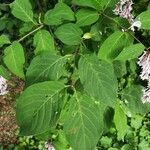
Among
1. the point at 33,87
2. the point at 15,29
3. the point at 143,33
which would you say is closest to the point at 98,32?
the point at 33,87

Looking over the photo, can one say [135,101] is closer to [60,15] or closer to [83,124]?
[60,15]

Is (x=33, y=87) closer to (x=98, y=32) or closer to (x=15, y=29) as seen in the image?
(x=98, y=32)

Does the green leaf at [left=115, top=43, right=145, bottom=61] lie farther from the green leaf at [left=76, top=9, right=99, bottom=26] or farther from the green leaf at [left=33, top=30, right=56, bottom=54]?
the green leaf at [left=33, top=30, right=56, bottom=54]

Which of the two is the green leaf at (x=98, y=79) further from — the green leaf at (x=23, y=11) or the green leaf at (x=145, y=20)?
the green leaf at (x=23, y=11)

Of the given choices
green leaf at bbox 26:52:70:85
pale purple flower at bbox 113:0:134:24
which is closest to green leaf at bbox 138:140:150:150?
pale purple flower at bbox 113:0:134:24

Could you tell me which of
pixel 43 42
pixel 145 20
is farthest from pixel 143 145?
pixel 145 20
